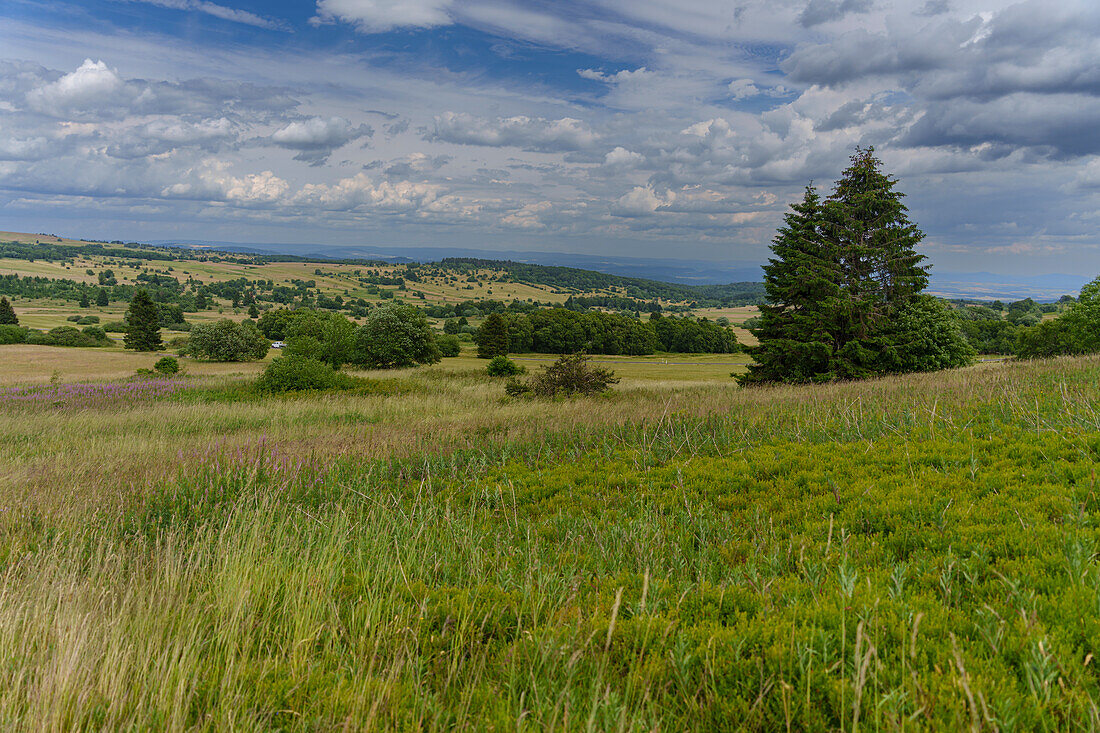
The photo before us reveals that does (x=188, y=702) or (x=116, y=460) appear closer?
(x=188, y=702)

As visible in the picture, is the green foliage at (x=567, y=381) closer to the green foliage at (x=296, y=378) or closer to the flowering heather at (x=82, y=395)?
the green foliage at (x=296, y=378)

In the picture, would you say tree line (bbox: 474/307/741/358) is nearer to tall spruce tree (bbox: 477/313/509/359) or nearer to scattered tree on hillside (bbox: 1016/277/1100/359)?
tall spruce tree (bbox: 477/313/509/359)

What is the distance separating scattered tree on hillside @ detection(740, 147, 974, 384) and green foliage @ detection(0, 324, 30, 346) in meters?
112

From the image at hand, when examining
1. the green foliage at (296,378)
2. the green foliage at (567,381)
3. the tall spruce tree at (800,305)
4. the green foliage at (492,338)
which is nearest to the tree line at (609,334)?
the green foliage at (492,338)

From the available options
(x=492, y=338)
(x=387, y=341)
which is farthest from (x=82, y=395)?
(x=492, y=338)

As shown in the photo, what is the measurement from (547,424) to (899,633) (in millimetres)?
8715

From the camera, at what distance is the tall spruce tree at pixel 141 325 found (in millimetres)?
82000

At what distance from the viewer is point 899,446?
6.93 metres

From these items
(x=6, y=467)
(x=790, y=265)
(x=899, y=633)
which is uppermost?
(x=790, y=265)

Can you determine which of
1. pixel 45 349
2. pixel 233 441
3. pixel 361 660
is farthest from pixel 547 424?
pixel 45 349

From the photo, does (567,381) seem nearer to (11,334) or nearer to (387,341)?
(387,341)

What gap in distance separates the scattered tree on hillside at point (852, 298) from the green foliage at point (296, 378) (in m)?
21.2

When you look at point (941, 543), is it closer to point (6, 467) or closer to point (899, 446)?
point (899, 446)

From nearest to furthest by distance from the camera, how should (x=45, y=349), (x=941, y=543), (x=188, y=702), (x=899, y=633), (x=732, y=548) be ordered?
(x=188, y=702), (x=899, y=633), (x=941, y=543), (x=732, y=548), (x=45, y=349)
